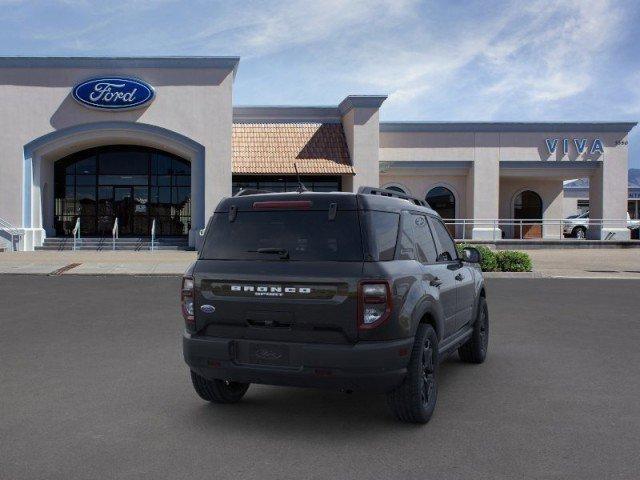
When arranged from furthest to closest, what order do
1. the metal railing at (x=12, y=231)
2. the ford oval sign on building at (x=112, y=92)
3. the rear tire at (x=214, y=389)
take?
the ford oval sign on building at (x=112, y=92), the metal railing at (x=12, y=231), the rear tire at (x=214, y=389)

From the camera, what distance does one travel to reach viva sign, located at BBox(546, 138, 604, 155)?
32.3m

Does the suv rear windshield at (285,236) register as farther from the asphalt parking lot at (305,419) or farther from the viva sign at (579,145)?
the viva sign at (579,145)

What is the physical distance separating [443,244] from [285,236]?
2159 mm

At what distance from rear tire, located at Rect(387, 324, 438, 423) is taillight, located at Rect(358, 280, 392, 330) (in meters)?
0.49

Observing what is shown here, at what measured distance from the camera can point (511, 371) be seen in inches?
266

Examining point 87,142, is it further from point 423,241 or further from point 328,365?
point 328,365

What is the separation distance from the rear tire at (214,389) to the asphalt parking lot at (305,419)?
96mm

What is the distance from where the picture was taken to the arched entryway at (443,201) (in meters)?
33.4

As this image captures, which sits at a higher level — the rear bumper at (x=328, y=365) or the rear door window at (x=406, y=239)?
the rear door window at (x=406, y=239)

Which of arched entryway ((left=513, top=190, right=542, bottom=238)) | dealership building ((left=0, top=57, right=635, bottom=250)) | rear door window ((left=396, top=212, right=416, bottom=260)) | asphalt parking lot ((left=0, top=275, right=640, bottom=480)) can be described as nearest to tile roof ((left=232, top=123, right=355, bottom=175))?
dealership building ((left=0, top=57, right=635, bottom=250))

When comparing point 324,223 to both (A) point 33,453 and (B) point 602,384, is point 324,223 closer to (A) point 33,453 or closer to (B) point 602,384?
(A) point 33,453

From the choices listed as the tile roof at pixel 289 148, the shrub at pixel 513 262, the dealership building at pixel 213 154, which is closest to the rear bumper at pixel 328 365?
the shrub at pixel 513 262

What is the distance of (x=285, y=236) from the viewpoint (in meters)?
4.84

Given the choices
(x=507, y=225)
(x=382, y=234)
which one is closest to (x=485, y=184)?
(x=507, y=225)
